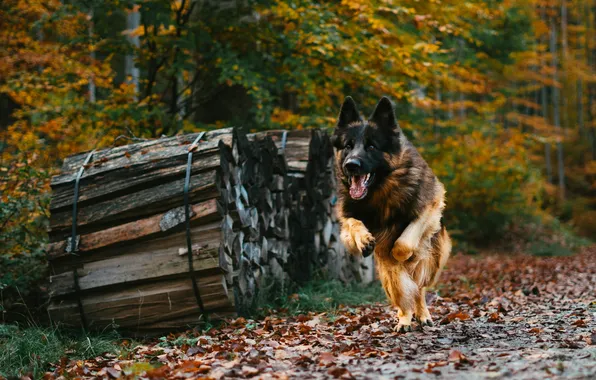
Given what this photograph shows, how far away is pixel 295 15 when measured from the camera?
9.38 meters

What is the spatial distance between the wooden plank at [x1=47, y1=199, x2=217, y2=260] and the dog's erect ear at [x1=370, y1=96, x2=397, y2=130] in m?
1.75

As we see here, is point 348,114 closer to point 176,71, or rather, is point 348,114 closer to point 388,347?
point 388,347

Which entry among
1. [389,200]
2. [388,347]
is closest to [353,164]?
[389,200]

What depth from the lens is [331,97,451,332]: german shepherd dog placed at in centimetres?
529

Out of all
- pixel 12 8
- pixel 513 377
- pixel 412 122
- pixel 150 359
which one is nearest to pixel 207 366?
pixel 150 359

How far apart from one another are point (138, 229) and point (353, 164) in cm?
225

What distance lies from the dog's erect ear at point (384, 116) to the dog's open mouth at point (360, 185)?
1.69 ft

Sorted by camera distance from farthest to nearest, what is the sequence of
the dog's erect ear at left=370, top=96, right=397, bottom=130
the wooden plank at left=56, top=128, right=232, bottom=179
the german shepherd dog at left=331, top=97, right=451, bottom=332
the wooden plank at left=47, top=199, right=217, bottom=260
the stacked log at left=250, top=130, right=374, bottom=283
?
the stacked log at left=250, top=130, right=374, bottom=283 < the wooden plank at left=56, top=128, right=232, bottom=179 < the wooden plank at left=47, top=199, right=217, bottom=260 < the dog's erect ear at left=370, top=96, right=397, bottom=130 < the german shepherd dog at left=331, top=97, right=451, bottom=332

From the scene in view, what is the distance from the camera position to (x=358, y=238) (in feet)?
16.5

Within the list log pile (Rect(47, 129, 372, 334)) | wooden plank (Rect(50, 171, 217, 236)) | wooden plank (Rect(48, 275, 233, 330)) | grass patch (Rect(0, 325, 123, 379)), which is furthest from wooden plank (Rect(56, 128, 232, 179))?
grass patch (Rect(0, 325, 123, 379))

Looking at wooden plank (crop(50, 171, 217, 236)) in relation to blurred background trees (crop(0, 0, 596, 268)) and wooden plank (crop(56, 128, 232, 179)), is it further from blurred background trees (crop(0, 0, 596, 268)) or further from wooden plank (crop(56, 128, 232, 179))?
blurred background trees (crop(0, 0, 596, 268))

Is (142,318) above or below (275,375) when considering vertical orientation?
below

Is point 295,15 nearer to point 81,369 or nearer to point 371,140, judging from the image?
point 371,140

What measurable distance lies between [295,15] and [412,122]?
14.1 feet
